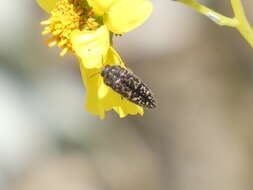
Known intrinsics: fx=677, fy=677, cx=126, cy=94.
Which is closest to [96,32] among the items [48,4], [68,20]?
[68,20]

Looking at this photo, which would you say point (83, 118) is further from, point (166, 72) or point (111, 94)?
point (111, 94)

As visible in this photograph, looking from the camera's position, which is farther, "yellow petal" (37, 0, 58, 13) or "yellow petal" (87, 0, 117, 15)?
"yellow petal" (37, 0, 58, 13)

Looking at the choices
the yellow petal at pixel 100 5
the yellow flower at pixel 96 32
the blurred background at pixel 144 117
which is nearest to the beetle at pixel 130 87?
the yellow flower at pixel 96 32

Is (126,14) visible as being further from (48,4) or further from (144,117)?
(144,117)

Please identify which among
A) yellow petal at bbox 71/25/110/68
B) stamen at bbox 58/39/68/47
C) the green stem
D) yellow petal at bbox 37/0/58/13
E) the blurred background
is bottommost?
the blurred background

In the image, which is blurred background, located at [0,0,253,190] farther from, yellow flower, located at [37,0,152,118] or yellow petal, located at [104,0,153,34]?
yellow petal, located at [104,0,153,34]

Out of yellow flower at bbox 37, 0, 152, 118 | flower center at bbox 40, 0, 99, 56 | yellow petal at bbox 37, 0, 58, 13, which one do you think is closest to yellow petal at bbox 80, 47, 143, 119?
yellow flower at bbox 37, 0, 152, 118

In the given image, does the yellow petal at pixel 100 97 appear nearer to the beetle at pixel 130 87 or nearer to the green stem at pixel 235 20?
the beetle at pixel 130 87
